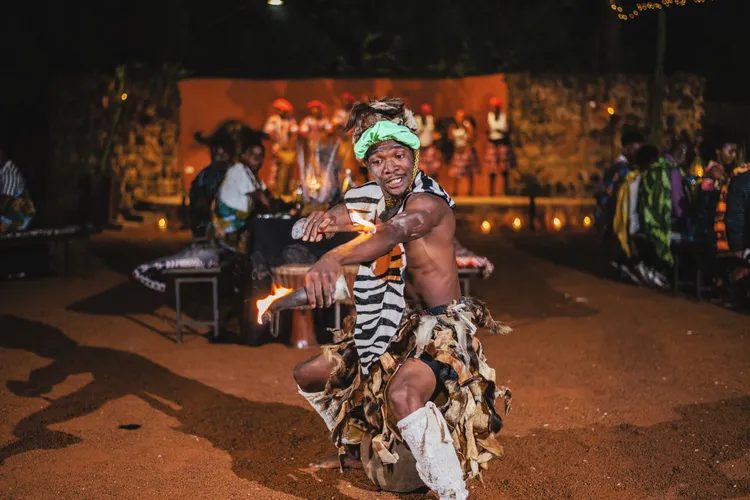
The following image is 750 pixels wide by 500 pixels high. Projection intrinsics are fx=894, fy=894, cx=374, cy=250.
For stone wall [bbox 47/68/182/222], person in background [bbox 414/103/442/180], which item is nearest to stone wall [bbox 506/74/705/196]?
person in background [bbox 414/103/442/180]

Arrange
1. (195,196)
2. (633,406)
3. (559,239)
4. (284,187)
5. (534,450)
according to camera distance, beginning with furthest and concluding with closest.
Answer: (284,187) → (559,239) → (195,196) → (633,406) → (534,450)

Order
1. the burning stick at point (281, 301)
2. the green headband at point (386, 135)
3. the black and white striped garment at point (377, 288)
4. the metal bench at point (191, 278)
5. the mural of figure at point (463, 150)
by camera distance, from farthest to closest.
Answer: the mural of figure at point (463, 150), the metal bench at point (191, 278), the black and white striped garment at point (377, 288), the green headband at point (386, 135), the burning stick at point (281, 301)

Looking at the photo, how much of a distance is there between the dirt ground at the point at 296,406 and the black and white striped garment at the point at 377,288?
2.41 ft

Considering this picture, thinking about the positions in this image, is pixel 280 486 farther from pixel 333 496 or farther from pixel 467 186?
pixel 467 186

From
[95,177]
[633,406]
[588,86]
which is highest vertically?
[588,86]

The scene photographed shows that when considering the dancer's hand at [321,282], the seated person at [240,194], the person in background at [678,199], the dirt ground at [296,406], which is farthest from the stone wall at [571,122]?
the dancer's hand at [321,282]

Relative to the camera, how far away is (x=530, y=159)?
1892 cm

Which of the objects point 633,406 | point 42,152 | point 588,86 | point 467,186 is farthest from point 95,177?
point 633,406

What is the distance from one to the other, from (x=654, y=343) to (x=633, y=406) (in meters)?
2.01

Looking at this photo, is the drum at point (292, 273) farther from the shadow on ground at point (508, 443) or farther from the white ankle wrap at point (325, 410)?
the white ankle wrap at point (325, 410)

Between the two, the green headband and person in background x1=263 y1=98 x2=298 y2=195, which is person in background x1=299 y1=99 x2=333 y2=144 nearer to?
person in background x1=263 y1=98 x2=298 y2=195

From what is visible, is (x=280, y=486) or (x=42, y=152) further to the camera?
(x=42, y=152)

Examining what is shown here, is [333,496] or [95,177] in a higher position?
[95,177]

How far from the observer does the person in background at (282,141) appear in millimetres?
18938
